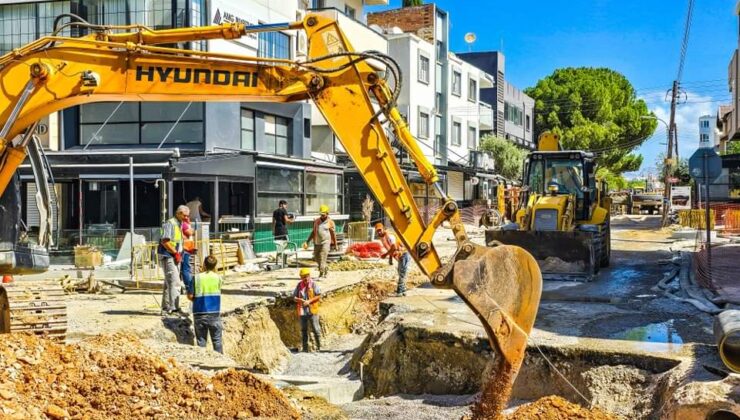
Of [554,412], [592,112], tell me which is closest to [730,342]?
[554,412]

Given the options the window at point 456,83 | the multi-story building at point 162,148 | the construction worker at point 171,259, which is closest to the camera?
the construction worker at point 171,259

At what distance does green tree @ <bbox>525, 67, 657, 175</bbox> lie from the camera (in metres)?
56.8

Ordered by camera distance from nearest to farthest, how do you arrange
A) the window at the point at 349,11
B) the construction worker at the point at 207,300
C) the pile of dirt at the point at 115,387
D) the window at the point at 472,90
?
the pile of dirt at the point at 115,387, the construction worker at the point at 207,300, the window at the point at 349,11, the window at the point at 472,90

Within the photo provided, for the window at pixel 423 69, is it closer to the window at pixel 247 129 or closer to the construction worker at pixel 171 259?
the window at pixel 247 129

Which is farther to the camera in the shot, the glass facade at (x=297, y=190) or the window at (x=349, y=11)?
the window at (x=349, y=11)

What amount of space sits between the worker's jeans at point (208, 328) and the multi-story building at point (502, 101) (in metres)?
39.2

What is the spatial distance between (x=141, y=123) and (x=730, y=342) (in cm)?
1745

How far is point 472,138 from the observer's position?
140ft

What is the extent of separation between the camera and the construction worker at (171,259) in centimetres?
1173

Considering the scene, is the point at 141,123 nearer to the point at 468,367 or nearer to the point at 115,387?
the point at 468,367

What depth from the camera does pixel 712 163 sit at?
12.9 metres

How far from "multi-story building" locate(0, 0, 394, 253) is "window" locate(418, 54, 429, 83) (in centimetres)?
1305

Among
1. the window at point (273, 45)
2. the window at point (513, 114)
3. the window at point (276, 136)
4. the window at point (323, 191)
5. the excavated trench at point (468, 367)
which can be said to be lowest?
the excavated trench at point (468, 367)

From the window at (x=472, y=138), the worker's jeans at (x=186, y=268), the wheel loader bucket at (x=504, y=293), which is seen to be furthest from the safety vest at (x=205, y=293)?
the window at (x=472, y=138)
